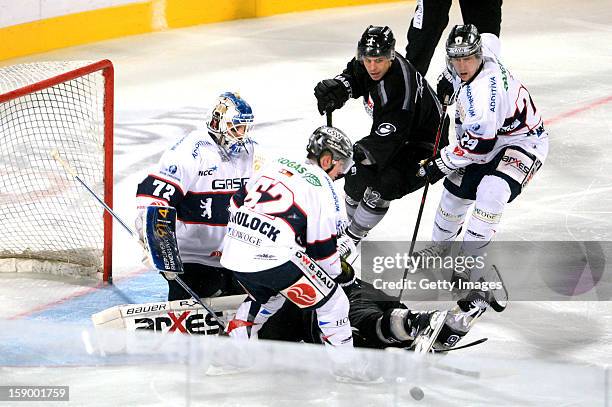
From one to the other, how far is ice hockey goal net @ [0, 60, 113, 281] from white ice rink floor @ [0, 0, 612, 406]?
0.13m

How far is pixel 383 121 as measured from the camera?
498 cm

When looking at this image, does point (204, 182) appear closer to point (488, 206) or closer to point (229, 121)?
point (229, 121)

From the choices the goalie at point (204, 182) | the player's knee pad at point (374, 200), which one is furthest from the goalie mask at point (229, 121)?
the player's knee pad at point (374, 200)

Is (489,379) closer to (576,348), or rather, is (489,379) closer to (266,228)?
(266,228)

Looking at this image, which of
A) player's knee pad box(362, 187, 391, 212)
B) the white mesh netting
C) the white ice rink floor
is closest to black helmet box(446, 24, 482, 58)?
player's knee pad box(362, 187, 391, 212)

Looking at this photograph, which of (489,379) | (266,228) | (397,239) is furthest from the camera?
(397,239)

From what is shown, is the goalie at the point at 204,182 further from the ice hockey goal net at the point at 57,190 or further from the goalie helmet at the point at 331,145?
the ice hockey goal net at the point at 57,190

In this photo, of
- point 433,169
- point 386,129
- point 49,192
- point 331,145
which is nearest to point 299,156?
point 49,192

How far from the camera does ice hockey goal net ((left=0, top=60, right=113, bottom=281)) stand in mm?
4898

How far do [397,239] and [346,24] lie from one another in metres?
4.54

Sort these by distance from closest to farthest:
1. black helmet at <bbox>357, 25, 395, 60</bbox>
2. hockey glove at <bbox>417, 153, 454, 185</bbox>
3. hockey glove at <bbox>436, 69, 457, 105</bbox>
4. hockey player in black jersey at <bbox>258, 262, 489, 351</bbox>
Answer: hockey player in black jersey at <bbox>258, 262, 489, 351</bbox> → hockey glove at <bbox>417, 153, 454, 185</bbox> → black helmet at <bbox>357, 25, 395, 60</bbox> → hockey glove at <bbox>436, 69, 457, 105</bbox>

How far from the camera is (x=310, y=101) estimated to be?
7707 mm

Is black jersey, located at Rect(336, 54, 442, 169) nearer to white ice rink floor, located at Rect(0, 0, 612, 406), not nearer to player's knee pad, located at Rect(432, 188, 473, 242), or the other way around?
player's knee pad, located at Rect(432, 188, 473, 242)

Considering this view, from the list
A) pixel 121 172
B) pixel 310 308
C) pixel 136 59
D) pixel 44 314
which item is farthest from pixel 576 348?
pixel 136 59
